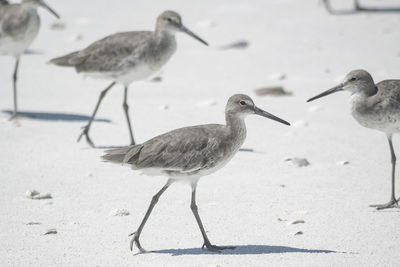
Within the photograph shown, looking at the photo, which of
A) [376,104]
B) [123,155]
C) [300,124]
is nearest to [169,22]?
[300,124]

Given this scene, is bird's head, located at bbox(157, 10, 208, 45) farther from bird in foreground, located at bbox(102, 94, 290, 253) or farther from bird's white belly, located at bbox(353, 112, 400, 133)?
bird in foreground, located at bbox(102, 94, 290, 253)

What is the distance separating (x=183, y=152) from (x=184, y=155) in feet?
0.13

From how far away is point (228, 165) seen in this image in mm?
9195

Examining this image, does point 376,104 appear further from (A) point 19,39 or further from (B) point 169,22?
(A) point 19,39

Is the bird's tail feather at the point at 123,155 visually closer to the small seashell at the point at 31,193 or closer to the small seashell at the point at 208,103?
the small seashell at the point at 31,193

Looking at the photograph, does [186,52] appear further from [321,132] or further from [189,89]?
[321,132]

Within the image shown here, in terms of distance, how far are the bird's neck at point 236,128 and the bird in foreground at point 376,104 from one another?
1.74 metres

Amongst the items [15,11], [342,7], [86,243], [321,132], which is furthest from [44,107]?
[342,7]

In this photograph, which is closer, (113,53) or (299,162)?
(299,162)

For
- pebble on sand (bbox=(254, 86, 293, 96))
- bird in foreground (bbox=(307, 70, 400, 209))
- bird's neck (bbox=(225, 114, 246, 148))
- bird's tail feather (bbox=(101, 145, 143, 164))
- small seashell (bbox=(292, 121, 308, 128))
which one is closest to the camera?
bird's tail feather (bbox=(101, 145, 143, 164))

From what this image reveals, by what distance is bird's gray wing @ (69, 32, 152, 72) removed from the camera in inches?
394

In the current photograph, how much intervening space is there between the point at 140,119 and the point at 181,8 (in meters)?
6.90

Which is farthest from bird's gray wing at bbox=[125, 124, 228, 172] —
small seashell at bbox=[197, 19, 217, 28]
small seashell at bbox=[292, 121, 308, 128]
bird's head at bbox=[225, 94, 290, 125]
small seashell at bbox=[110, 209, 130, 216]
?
small seashell at bbox=[197, 19, 217, 28]

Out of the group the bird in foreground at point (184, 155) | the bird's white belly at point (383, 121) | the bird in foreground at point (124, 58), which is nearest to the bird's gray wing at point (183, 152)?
the bird in foreground at point (184, 155)
